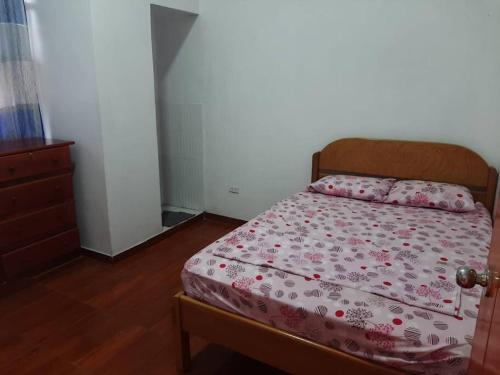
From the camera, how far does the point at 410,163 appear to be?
9.40ft

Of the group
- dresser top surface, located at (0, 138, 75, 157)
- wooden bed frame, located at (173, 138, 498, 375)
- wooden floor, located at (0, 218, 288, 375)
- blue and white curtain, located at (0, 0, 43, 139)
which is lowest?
wooden floor, located at (0, 218, 288, 375)

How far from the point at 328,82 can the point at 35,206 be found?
7.69 feet

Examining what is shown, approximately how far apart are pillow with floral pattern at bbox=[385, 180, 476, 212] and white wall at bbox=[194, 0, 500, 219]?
1.23 ft

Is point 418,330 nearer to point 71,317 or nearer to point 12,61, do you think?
point 71,317

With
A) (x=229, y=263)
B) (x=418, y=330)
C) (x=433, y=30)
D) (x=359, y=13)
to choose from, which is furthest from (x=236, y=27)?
(x=418, y=330)

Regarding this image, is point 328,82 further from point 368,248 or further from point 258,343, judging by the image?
point 258,343

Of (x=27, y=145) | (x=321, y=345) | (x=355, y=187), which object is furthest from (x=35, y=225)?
(x=355, y=187)

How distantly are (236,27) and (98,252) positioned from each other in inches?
86.2

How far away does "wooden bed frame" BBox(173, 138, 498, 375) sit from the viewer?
4.91ft

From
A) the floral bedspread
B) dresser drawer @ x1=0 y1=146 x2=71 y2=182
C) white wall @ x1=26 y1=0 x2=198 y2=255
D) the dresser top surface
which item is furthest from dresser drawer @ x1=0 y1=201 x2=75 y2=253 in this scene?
the floral bedspread

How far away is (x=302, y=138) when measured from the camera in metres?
3.30

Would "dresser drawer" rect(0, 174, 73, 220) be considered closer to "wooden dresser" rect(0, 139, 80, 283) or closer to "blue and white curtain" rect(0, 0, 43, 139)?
"wooden dresser" rect(0, 139, 80, 283)

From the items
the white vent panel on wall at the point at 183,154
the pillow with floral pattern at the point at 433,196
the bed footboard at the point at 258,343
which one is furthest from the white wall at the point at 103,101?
the pillow with floral pattern at the point at 433,196

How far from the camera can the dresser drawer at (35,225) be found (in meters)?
2.54
